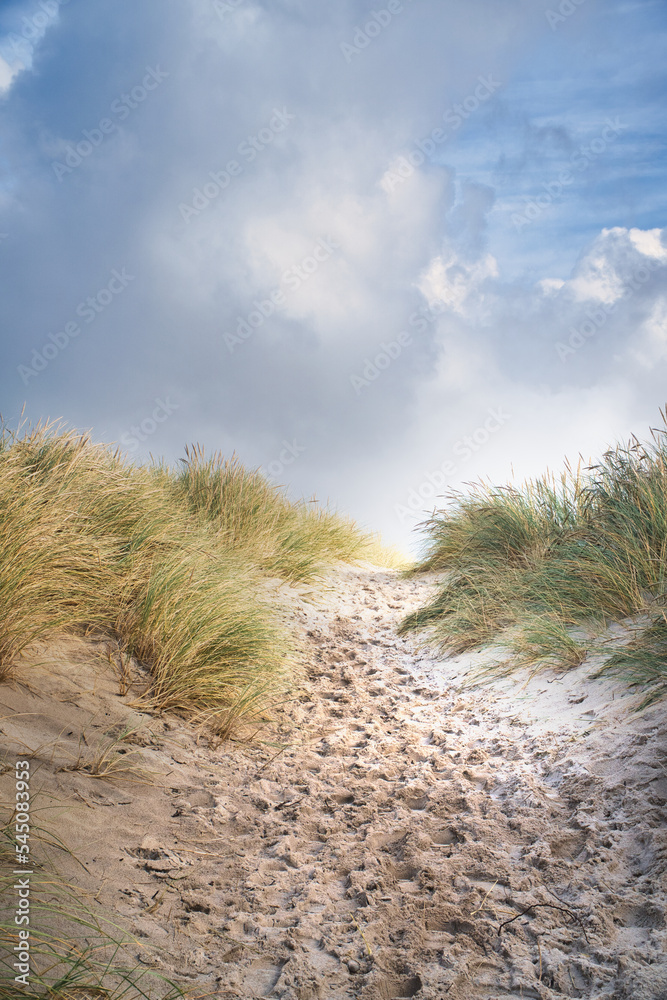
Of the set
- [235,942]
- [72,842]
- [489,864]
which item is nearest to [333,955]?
[235,942]

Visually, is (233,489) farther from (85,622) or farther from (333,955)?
(333,955)

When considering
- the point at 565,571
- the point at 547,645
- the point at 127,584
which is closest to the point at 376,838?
the point at 547,645

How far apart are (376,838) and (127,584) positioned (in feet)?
7.16

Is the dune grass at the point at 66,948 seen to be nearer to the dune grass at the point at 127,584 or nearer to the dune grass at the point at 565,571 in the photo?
the dune grass at the point at 127,584

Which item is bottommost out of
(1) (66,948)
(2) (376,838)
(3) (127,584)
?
(1) (66,948)

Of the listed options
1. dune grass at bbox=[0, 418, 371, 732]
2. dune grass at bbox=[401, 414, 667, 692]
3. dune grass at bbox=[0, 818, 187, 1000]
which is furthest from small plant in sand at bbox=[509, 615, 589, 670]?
dune grass at bbox=[0, 818, 187, 1000]

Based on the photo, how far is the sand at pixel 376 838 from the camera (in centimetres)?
181

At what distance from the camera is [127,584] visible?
152 inches

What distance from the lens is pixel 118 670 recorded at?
3459mm

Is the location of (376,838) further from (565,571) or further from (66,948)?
(565,571)

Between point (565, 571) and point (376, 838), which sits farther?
point (565, 571)

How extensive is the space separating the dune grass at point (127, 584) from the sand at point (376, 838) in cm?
22

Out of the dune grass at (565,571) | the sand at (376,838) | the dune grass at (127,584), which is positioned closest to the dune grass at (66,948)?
the sand at (376,838)

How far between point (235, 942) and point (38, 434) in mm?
4039
